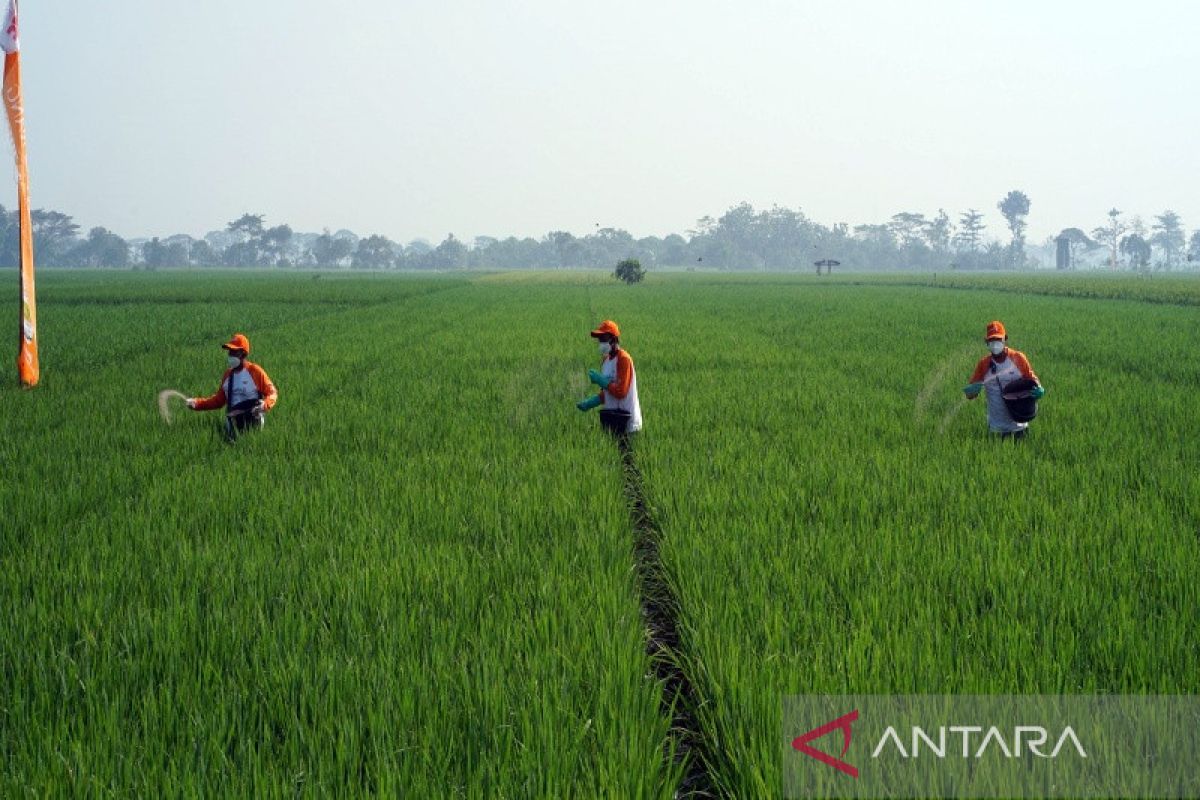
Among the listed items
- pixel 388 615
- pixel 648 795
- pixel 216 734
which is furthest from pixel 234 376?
pixel 648 795

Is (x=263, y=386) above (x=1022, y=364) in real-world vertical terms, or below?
below

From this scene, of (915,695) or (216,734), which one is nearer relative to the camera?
(216,734)

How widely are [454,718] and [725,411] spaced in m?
6.10

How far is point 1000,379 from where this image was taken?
20.9 feet

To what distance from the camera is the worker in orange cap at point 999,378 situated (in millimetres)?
6242

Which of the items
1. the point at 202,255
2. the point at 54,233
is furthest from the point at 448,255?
the point at 54,233

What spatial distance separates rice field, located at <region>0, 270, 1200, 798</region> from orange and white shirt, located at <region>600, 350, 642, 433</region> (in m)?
0.28

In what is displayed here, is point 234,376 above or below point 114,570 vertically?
above

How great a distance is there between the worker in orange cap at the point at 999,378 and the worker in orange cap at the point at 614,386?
2464mm

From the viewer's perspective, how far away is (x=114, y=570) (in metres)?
3.73

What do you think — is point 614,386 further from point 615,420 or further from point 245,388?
point 245,388

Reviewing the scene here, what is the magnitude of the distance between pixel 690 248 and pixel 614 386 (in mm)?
171161

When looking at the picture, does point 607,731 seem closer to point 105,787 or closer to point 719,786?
point 719,786

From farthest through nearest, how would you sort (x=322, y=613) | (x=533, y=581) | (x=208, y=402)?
(x=208, y=402), (x=533, y=581), (x=322, y=613)
